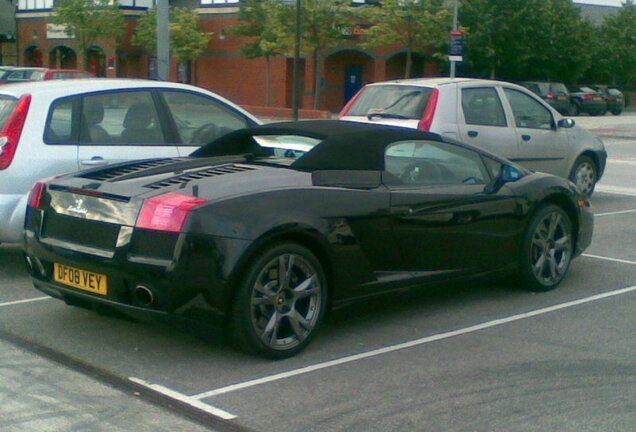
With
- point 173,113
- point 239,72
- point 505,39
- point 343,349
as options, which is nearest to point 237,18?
point 239,72

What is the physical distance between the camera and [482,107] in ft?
39.3

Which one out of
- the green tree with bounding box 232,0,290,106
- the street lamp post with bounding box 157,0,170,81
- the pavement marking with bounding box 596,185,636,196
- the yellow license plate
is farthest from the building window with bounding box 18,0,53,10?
the yellow license plate

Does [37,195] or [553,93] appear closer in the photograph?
[37,195]

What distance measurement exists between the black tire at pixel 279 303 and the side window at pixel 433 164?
1186 millimetres

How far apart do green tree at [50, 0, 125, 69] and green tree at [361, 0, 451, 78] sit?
14.7 metres

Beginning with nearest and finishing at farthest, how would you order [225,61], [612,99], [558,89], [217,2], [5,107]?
[5,107] < [558,89] < [612,99] < [225,61] < [217,2]

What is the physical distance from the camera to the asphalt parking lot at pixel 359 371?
509 cm

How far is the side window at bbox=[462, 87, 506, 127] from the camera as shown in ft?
38.5

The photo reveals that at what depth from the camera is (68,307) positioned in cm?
727

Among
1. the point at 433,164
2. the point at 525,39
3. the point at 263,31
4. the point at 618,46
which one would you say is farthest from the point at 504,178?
the point at 618,46

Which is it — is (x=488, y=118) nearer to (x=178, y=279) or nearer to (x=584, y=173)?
(x=584, y=173)

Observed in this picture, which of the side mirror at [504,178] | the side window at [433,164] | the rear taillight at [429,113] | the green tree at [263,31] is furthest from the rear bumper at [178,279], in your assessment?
the green tree at [263,31]

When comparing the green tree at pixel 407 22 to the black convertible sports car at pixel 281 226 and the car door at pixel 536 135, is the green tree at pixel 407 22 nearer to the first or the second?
the car door at pixel 536 135

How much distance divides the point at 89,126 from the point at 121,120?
402 millimetres
